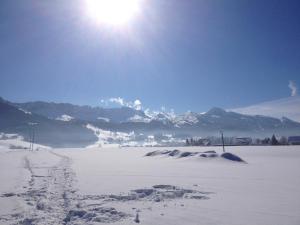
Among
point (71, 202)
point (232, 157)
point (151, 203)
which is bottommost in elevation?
point (151, 203)

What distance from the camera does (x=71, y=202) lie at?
14.1m

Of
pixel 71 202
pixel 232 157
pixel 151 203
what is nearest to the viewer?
pixel 71 202

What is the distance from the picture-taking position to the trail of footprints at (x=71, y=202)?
1138cm

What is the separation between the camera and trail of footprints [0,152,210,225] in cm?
1138

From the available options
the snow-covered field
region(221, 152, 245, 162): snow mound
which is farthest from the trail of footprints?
region(221, 152, 245, 162): snow mound

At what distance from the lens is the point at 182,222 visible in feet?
36.5

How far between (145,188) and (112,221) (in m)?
7.10

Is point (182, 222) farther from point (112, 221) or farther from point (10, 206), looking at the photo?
point (10, 206)

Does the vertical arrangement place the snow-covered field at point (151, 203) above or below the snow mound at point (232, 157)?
below

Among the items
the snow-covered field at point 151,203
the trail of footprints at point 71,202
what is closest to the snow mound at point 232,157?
the snow-covered field at point 151,203

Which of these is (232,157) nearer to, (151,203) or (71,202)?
(151,203)

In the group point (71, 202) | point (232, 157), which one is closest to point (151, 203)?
point (71, 202)

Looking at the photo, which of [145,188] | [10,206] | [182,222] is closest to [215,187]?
[145,188]

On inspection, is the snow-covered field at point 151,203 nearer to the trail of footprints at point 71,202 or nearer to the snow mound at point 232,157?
the trail of footprints at point 71,202
